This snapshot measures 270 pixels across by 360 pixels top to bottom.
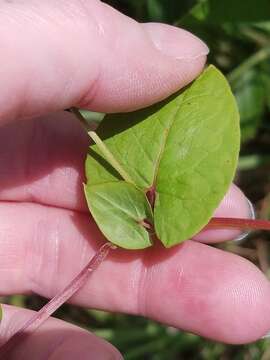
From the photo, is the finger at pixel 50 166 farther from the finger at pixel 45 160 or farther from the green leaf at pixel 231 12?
the green leaf at pixel 231 12

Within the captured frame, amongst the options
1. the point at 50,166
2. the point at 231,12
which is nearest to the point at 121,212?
the point at 50,166

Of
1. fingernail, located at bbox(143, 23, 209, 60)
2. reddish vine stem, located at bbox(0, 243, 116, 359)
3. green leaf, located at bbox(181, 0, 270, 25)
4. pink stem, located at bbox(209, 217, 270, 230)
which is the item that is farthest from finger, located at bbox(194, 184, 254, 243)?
green leaf, located at bbox(181, 0, 270, 25)

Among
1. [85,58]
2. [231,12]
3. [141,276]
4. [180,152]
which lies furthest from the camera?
[231,12]

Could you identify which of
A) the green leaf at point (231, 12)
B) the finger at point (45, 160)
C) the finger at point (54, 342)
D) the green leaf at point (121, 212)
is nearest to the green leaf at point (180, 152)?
the green leaf at point (121, 212)

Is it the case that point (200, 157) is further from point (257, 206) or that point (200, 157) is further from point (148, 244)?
point (257, 206)

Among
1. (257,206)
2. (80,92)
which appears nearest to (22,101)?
(80,92)

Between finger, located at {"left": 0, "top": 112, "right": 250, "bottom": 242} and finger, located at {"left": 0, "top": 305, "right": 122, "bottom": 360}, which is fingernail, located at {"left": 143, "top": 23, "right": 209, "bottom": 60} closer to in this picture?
finger, located at {"left": 0, "top": 112, "right": 250, "bottom": 242}

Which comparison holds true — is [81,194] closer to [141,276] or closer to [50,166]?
[50,166]
